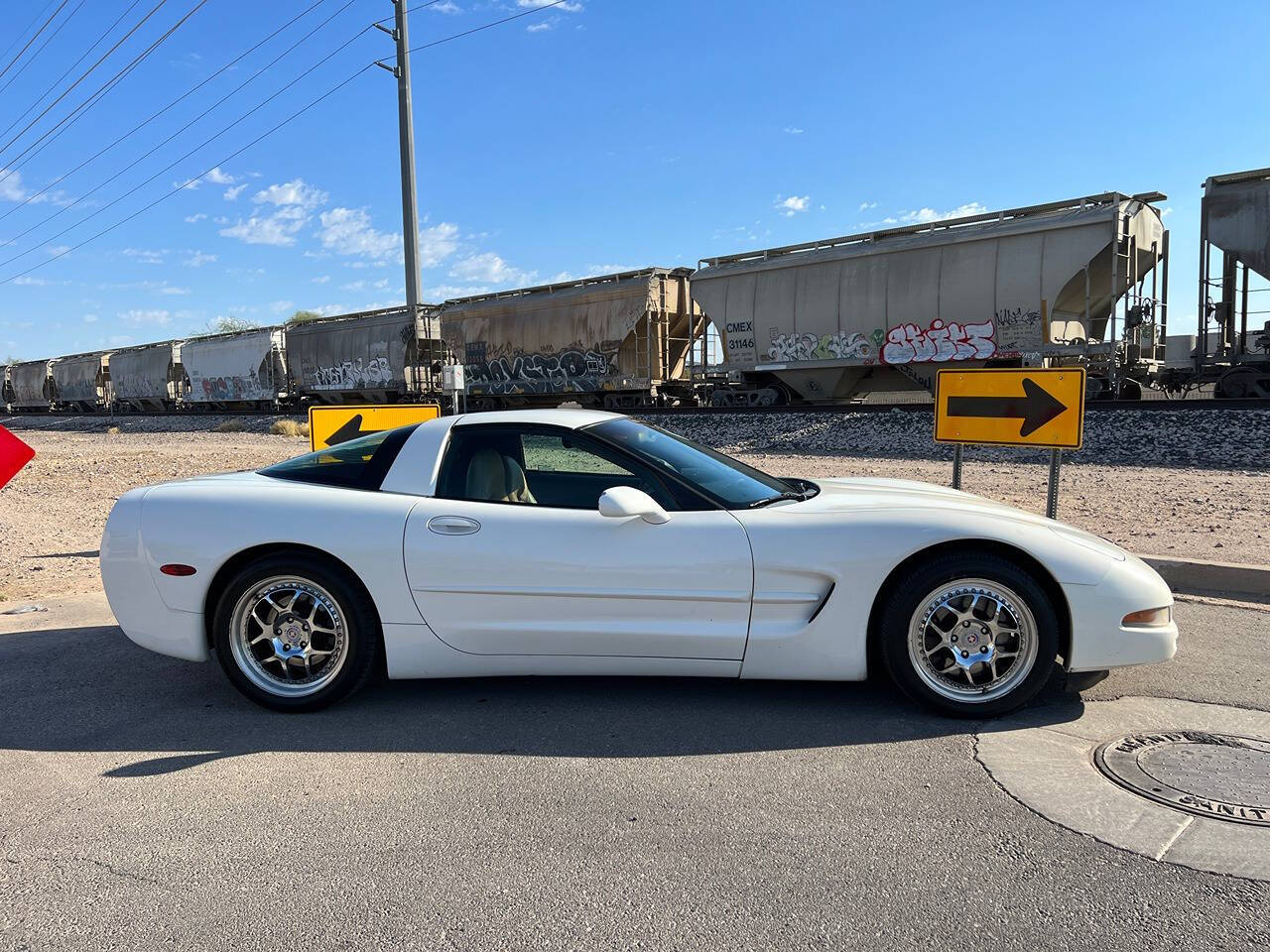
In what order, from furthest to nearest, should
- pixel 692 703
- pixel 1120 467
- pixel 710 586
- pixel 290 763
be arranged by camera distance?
1. pixel 1120 467
2. pixel 692 703
3. pixel 710 586
4. pixel 290 763

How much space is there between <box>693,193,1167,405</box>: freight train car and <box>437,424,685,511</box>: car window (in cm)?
1383

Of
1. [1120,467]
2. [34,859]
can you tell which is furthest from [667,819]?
[1120,467]

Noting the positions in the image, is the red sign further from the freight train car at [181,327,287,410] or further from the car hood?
the freight train car at [181,327,287,410]

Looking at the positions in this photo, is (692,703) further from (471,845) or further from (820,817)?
(471,845)

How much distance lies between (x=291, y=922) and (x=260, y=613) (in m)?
1.81

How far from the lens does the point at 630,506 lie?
136 inches

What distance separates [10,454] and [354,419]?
8.47ft

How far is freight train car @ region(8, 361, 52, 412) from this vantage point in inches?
1970

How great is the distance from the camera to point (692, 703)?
3.74 m

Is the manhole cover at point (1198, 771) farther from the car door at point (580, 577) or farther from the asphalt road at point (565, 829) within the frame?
the car door at point (580, 577)

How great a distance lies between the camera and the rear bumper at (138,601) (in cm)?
385

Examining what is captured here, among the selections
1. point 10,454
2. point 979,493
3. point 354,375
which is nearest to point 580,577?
point 10,454

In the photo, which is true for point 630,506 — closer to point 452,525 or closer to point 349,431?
point 452,525

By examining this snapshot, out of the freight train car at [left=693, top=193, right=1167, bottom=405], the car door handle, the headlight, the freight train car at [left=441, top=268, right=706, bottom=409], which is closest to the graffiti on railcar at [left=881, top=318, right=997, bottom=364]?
the freight train car at [left=693, top=193, right=1167, bottom=405]
